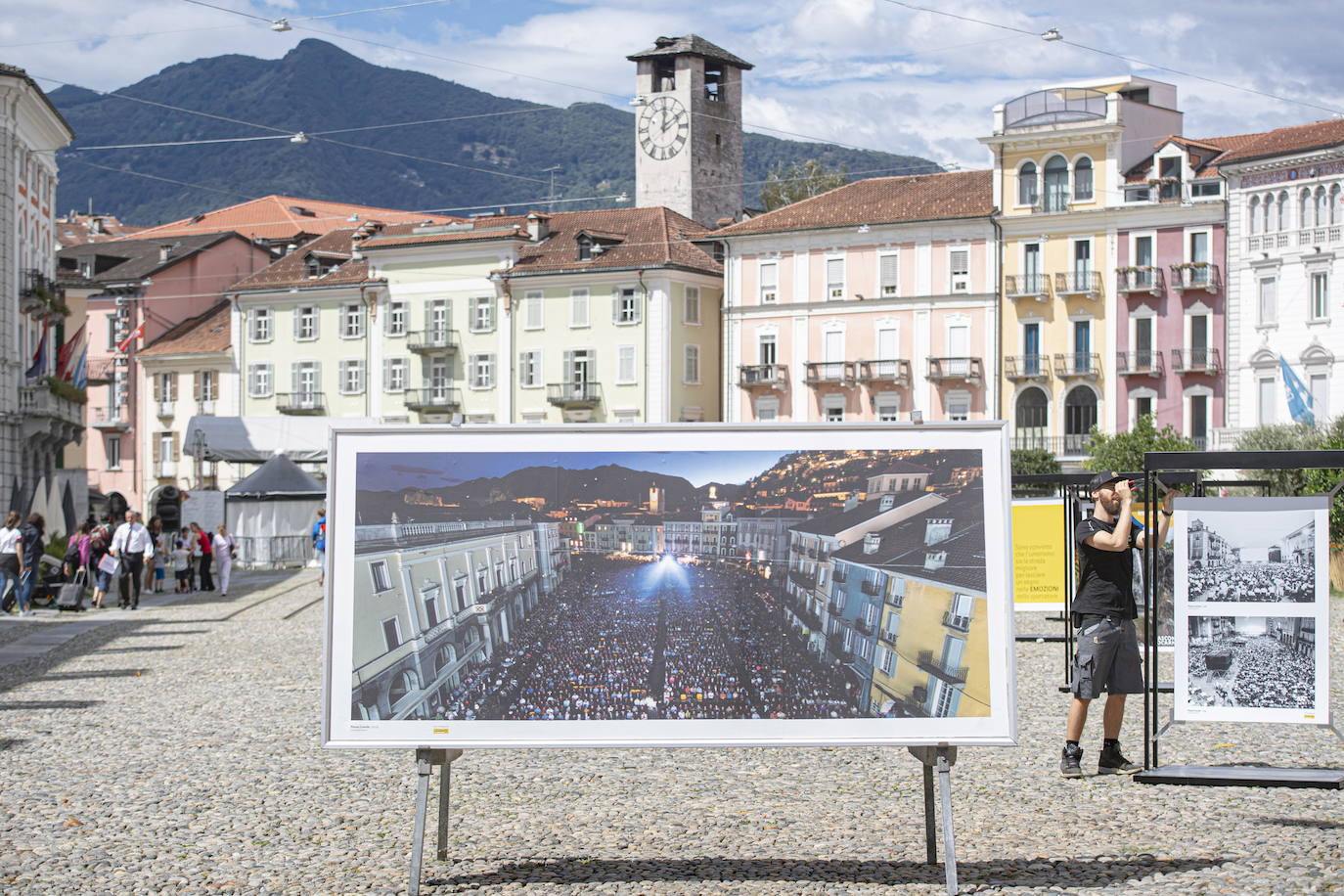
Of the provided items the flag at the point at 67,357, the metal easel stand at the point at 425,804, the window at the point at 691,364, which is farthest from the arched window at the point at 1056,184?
the metal easel stand at the point at 425,804

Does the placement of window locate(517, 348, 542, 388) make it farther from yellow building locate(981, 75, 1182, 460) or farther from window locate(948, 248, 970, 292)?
yellow building locate(981, 75, 1182, 460)

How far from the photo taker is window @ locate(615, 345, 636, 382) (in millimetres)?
71438

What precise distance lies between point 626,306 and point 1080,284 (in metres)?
→ 18.7

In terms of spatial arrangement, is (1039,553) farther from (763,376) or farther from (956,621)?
(763,376)

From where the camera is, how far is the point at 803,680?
768 cm

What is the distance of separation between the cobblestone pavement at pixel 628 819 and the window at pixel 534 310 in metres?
60.2

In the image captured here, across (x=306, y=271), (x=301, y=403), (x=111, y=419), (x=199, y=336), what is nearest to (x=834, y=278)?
(x=301, y=403)

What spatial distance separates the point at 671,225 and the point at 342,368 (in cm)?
1613

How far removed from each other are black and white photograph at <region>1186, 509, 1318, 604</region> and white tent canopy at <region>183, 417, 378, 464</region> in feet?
142

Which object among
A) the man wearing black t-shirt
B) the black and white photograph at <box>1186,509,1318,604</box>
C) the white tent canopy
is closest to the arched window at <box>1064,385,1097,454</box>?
the white tent canopy

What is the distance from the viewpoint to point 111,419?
272 feet

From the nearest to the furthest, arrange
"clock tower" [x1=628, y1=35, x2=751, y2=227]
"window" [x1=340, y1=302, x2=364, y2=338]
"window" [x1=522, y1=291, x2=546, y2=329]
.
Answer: "window" [x1=522, y1=291, x2=546, y2=329], "window" [x1=340, y1=302, x2=364, y2=338], "clock tower" [x1=628, y1=35, x2=751, y2=227]

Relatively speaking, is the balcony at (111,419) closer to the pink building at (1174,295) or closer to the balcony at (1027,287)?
the balcony at (1027,287)

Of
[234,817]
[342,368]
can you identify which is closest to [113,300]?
[342,368]
